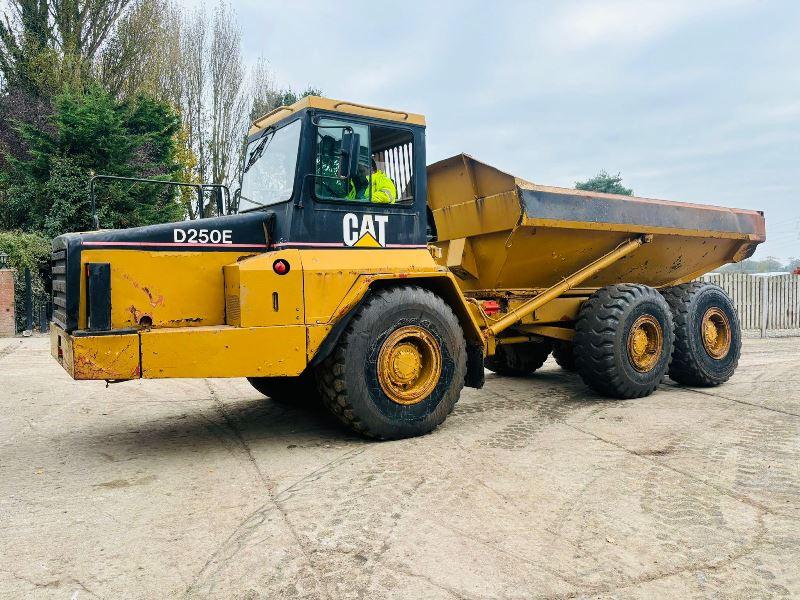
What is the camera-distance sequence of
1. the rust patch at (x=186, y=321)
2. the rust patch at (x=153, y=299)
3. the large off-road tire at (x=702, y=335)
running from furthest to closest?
the large off-road tire at (x=702, y=335) < the rust patch at (x=186, y=321) < the rust patch at (x=153, y=299)

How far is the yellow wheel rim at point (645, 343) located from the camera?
671cm

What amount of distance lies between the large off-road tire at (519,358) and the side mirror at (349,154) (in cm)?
409

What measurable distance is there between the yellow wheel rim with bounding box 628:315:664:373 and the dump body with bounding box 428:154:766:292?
0.89 m

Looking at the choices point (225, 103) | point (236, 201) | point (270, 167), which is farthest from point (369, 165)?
point (225, 103)

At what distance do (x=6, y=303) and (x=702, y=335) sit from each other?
13506 mm

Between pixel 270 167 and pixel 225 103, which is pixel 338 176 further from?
pixel 225 103

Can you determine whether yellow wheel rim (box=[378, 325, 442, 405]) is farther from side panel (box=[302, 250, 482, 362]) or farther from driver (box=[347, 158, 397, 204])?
driver (box=[347, 158, 397, 204])

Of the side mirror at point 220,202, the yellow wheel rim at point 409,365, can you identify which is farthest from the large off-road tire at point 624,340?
the side mirror at point 220,202

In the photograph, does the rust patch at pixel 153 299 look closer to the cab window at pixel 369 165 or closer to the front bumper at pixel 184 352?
the front bumper at pixel 184 352

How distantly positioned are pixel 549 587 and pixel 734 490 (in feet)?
5.94

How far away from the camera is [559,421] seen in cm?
575

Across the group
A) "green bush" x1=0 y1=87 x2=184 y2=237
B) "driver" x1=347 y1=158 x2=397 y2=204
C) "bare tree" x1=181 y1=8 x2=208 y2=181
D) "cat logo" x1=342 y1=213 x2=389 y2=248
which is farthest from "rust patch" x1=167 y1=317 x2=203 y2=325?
"bare tree" x1=181 y1=8 x2=208 y2=181

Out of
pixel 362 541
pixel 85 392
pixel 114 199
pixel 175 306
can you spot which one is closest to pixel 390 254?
pixel 175 306

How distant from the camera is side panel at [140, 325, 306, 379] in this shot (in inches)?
169
